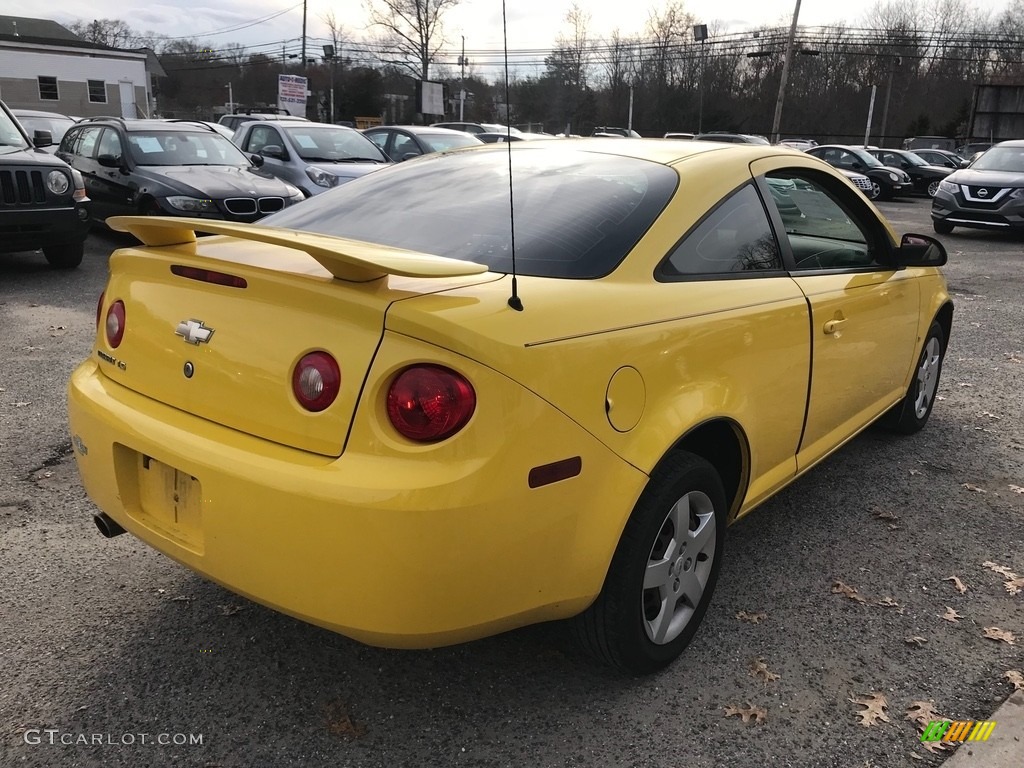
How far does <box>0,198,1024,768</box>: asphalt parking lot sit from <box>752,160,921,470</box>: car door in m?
0.54

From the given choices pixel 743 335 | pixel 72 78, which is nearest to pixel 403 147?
pixel 743 335

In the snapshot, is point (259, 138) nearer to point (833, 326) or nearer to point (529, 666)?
point (833, 326)

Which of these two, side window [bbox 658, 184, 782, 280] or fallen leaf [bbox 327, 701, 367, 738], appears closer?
fallen leaf [bbox 327, 701, 367, 738]

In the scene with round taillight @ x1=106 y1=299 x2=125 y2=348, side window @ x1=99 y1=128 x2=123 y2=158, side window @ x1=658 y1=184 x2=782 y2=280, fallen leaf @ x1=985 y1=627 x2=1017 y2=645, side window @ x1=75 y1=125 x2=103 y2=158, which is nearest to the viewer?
round taillight @ x1=106 y1=299 x2=125 y2=348

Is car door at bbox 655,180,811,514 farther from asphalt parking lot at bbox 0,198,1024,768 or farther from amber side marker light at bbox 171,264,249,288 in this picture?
amber side marker light at bbox 171,264,249,288

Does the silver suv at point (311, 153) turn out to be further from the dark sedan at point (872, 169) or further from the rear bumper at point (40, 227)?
the dark sedan at point (872, 169)

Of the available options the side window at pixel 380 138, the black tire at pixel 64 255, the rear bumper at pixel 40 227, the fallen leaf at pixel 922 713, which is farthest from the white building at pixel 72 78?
the fallen leaf at pixel 922 713

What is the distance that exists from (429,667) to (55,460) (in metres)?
2.48

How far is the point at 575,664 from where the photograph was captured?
257 centimetres

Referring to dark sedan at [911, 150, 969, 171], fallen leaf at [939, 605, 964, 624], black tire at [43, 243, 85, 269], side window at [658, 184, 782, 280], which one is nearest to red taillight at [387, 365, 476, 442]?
side window at [658, 184, 782, 280]

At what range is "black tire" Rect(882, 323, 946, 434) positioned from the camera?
450 cm

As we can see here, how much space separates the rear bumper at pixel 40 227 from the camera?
308 inches

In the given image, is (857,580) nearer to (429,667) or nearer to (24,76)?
(429,667)

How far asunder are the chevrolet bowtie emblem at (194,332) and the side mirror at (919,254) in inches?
120
